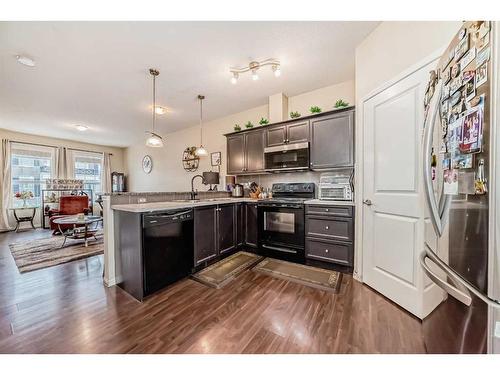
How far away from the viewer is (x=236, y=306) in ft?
5.75

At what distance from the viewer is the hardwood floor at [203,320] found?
1.30 meters

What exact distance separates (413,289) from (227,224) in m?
2.16

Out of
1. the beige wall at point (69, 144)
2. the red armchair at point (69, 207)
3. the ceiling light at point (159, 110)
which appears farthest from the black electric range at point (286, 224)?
the beige wall at point (69, 144)

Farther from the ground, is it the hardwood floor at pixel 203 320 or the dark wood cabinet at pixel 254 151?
the dark wood cabinet at pixel 254 151

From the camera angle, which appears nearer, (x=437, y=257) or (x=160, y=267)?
(x=437, y=257)

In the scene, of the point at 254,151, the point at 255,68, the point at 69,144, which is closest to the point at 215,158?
the point at 254,151

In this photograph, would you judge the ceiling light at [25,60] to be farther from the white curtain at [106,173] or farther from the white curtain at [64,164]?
the white curtain at [106,173]

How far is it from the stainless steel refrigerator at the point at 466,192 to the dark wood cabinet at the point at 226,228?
2244 millimetres

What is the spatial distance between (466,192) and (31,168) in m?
8.36

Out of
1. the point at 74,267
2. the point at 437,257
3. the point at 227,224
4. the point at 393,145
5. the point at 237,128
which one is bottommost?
the point at 74,267

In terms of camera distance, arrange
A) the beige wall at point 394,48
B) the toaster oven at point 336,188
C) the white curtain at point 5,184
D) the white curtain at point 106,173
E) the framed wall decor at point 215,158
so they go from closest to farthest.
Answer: the beige wall at point 394,48 → the toaster oven at point 336,188 → the framed wall decor at point 215,158 → the white curtain at point 5,184 → the white curtain at point 106,173

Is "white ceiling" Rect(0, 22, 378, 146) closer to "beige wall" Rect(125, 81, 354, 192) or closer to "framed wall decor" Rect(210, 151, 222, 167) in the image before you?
"beige wall" Rect(125, 81, 354, 192)
